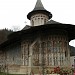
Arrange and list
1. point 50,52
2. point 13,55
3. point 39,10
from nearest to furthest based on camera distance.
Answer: point 50,52, point 13,55, point 39,10

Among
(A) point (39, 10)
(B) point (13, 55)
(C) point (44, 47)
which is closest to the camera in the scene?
Result: (C) point (44, 47)

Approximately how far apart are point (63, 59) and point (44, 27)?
11.2 feet

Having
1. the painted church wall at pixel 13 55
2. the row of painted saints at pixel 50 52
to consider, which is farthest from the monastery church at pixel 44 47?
the painted church wall at pixel 13 55

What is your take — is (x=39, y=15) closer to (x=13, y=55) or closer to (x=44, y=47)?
(x=13, y=55)

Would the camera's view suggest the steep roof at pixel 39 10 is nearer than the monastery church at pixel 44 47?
No

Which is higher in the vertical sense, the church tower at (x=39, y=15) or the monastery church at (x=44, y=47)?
the church tower at (x=39, y=15)

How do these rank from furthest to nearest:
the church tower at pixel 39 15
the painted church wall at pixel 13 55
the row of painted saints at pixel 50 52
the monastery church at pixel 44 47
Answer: the church tower at pixel 39 15
the painted church wall at pixel 13 55
the row of painted saints at pixel 50 52
the monastery church at pixel 44 47

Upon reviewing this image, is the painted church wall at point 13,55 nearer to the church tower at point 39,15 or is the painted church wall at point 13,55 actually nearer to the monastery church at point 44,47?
the monastery church at point 44,47

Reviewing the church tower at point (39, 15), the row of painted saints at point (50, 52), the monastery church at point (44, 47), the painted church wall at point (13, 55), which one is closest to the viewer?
the monastery church at point (44, 47)

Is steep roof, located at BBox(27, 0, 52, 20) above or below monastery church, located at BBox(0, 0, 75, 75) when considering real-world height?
above

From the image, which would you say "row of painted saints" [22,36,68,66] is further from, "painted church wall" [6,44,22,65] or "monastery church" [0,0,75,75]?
"painted church wall" [6,44,22,65]

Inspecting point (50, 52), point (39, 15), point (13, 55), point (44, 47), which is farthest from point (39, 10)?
point (50, 52)

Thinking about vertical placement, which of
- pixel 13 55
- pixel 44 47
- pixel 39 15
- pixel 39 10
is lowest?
pixel 13 55

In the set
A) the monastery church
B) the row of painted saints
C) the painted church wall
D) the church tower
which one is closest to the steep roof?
the church tower
